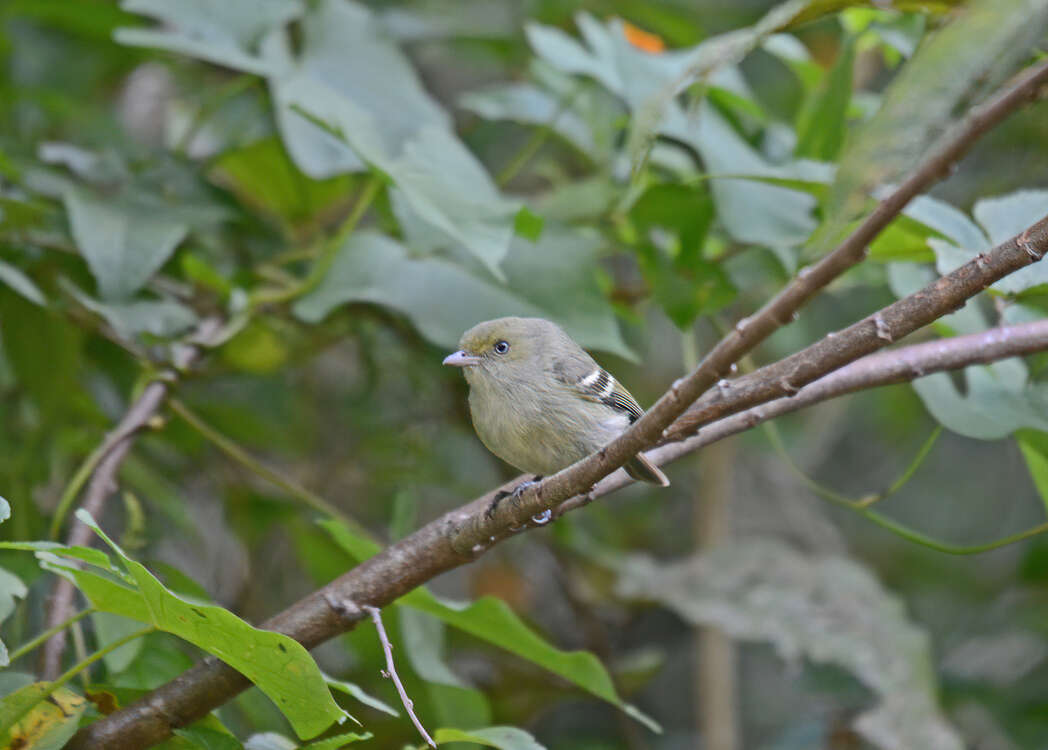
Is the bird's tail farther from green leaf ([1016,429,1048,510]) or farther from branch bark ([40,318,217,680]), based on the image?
branch bark ([40,318,217,680])

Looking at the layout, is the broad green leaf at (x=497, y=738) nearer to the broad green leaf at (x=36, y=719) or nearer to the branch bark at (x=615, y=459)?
the branch bark at (x=615, y=459)

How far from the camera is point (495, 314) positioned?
2.26 metres

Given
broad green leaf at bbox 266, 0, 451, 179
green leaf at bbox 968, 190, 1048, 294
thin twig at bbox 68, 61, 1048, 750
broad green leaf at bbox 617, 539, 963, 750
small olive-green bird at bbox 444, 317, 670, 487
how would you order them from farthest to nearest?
1. broad green leaf at bbox 617, 539, 963, 750
2. broad green leaf at bbox 266, 0, 451, 179
3. green leaf at bbox 968, 190, 1048, 294
4. small olive-green bird at bbox 444, 317, 670, 487
5. thin twig at bbox 68, 61, 1048, 750

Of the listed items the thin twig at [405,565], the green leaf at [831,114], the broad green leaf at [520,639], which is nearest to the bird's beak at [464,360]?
the thin twig at [405,565]

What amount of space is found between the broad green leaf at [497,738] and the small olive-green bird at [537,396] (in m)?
0.48

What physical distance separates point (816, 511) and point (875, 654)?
45.8 inches

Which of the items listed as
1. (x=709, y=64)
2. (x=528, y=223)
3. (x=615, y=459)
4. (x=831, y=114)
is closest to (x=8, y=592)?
(x=615, y=459)

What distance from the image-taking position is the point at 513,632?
182 centimetres

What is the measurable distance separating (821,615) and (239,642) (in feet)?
6.48

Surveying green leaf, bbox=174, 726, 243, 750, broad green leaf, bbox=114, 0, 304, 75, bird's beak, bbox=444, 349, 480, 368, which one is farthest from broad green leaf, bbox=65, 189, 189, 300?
green leaf, bbox=174, 726, 243, 750

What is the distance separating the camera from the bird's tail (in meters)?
1.58

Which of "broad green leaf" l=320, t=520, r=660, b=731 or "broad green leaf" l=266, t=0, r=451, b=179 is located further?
"broad green leaf" l=266, t=0, r=451, b=179

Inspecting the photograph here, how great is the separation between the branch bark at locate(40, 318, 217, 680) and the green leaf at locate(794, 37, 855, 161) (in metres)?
1.47

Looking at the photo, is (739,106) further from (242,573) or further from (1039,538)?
(242,573)
